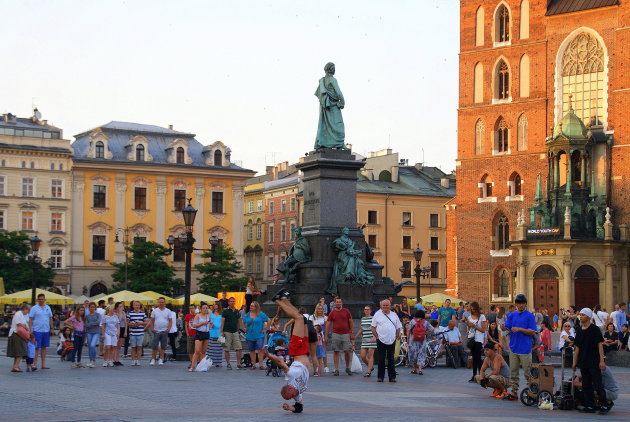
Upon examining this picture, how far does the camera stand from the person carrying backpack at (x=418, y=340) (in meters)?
23.6

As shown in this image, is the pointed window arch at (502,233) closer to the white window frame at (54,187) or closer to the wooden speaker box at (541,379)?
the white window frame at (54,187)

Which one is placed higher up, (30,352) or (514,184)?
(514,184)

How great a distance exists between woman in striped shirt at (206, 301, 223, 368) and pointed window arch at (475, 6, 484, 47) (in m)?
41.0

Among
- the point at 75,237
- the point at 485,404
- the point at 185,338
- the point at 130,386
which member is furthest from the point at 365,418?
the point at 75,237

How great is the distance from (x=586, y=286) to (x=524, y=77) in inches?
511

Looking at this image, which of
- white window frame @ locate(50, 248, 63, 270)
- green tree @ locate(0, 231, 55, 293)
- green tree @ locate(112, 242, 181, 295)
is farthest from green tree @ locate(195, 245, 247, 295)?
green tree @ locate(0, 231, 55, 293)

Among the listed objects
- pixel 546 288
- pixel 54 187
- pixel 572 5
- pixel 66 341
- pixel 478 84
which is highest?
pixel 572 5

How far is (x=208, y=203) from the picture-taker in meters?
83.0

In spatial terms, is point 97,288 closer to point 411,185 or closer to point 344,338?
point 411,185

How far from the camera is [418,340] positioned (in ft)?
79.4

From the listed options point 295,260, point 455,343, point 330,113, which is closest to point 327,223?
point 295,260

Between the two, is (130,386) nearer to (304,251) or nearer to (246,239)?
(304,251)

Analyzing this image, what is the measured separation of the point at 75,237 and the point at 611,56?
38.9 m

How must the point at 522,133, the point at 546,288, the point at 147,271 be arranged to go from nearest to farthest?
the point at 546,288 < the point at 522,133 < the point at 147,271
